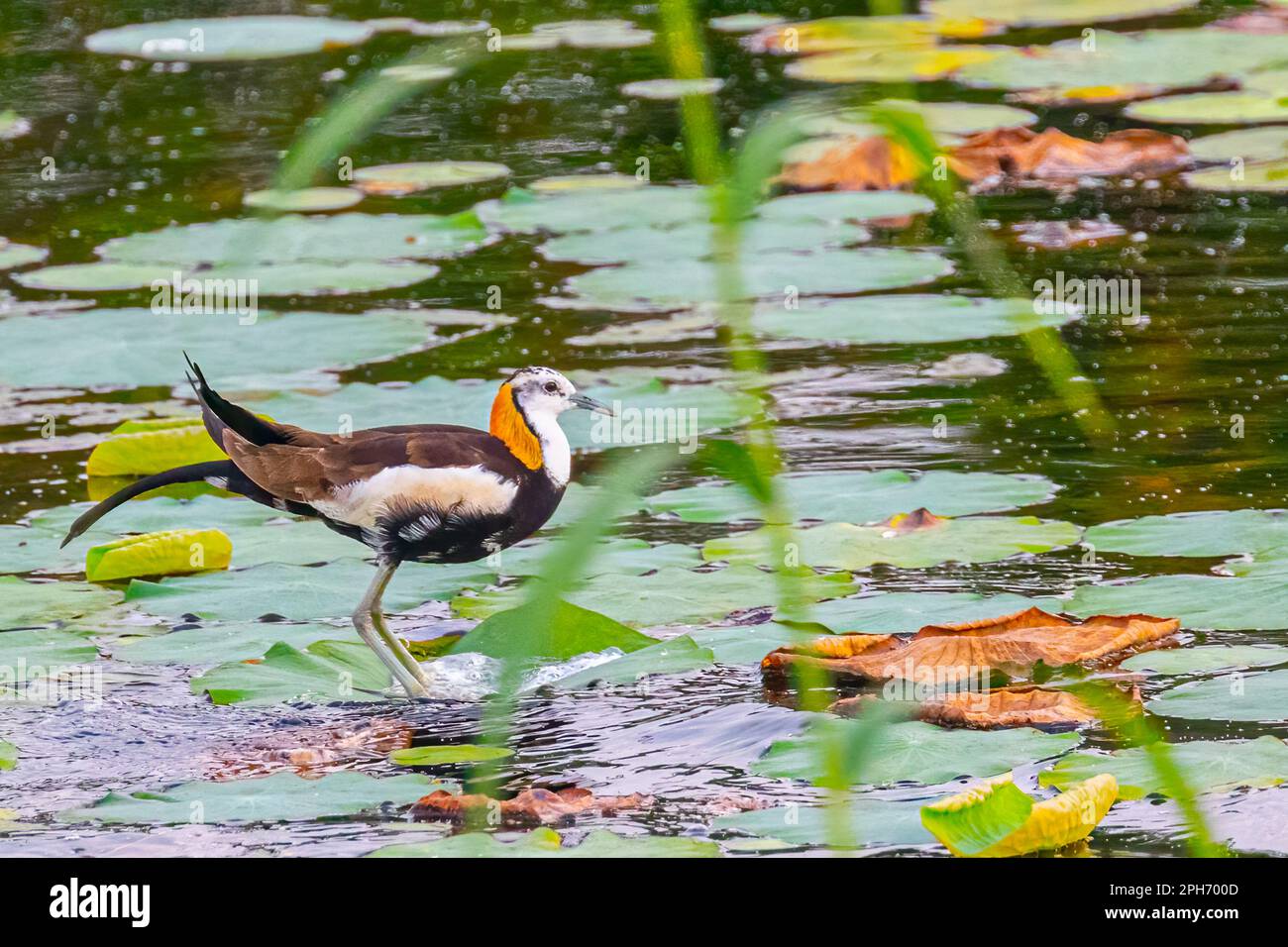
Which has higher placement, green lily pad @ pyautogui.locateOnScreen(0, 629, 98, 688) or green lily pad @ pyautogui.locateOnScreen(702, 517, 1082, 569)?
green lily pad @ pyautogui.locateOnScreen(702, 517, 1082, 569)

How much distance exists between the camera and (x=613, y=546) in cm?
512

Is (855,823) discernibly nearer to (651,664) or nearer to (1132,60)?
(651,664)

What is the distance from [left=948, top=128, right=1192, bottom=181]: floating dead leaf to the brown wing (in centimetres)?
588

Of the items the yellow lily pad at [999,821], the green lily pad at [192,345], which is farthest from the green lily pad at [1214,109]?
the yellow lily pad at [999,821]

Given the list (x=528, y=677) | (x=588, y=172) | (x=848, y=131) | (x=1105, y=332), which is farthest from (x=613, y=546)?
(x=848, y=131)

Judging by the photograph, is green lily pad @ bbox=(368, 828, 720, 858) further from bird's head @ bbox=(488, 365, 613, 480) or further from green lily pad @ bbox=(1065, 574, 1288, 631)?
green lily pad @ bbox=(1065, 574, 1288, 631)

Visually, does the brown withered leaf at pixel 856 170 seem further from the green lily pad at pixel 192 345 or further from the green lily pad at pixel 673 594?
the green lily pad at pixel 673 594

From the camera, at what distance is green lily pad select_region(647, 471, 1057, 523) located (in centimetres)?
533

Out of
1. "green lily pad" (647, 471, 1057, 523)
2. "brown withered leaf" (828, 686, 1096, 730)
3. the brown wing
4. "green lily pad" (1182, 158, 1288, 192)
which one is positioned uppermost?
"green lily pad" (1182, 158, 1288, 192)

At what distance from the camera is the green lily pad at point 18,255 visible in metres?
8.44

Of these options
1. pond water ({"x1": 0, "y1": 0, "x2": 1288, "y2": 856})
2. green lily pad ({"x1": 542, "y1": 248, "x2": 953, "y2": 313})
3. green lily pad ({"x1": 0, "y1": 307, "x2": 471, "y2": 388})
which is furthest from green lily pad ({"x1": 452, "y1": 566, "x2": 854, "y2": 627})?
green lily pad ({"x1": 542, "y1": 248, "x2": 953, "y2": 313})

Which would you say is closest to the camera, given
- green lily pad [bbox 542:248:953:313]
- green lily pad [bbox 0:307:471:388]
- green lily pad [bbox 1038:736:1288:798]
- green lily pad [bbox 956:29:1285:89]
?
green lily pad [bbox 1038:736:1288:798]

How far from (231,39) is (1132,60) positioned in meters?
6.06
